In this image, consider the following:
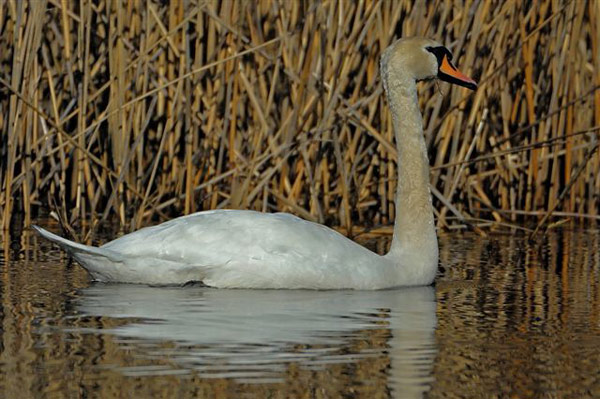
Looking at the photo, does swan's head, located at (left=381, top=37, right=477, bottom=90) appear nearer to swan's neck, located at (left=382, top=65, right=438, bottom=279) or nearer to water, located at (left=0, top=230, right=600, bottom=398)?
swan's neck, located at (left=382, top=65, right=438, bottom=279)

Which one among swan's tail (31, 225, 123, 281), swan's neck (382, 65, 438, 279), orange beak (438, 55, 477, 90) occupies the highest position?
orange beak (438, 55, 477, 90)

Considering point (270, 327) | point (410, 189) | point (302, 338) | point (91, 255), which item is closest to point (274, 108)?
point (410, 189)

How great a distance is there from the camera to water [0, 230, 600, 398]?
401 centimetres

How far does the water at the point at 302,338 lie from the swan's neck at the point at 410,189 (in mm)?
166

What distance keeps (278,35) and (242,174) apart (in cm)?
86

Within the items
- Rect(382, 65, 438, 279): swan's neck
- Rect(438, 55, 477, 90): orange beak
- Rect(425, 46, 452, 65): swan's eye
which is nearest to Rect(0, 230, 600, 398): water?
Rect(382, 65, 438, 279): swan's neck

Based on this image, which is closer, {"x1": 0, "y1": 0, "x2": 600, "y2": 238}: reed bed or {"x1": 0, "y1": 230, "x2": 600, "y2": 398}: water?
{"x1": 0, "y1": 230, "x2": 600, "y2": 398}: water

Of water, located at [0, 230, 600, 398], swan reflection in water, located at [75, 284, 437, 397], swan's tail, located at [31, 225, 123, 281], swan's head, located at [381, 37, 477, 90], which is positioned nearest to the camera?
water, located at [0, 230, 600, 398]

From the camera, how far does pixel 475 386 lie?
405cm

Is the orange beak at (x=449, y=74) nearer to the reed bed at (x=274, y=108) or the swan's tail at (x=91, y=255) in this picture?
the reed bed at (x=274, y=108)

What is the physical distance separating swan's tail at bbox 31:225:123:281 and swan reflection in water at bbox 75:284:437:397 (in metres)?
0.09

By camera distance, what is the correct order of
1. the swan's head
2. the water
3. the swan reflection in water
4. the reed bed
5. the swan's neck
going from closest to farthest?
the water
the swan reflection in water
the swan's neck
the swan's head
the reed bed

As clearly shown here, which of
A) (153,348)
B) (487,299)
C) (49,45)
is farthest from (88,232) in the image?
(153,348)

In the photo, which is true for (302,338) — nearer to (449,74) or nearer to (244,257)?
(244,257)
